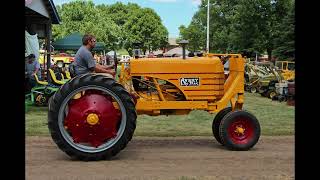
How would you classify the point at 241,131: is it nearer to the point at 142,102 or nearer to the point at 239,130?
the point at 239,130

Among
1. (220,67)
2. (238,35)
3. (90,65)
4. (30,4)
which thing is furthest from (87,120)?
(238,35)

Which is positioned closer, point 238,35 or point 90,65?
point 90,65

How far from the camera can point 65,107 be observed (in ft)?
22.2

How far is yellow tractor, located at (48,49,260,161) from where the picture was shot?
22.0 ft

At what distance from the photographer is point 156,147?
785cm

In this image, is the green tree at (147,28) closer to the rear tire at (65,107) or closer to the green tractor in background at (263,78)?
the green tractor in background at (263,78)

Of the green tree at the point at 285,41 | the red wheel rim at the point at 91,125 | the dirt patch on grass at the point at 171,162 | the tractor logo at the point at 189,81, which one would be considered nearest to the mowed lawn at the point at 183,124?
the dirt patch on grass at the point at 171,162

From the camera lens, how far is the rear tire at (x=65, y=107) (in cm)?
668

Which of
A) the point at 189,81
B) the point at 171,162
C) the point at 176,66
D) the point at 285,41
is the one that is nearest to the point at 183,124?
the point at 189,81

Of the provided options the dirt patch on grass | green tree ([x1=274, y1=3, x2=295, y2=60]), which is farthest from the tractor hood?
green tree ([x1=274, y1=3, x2=295, y2=60])

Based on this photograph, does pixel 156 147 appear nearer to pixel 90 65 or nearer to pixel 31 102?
pixel 90 65

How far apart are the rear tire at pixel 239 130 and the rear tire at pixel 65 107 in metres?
1.57
